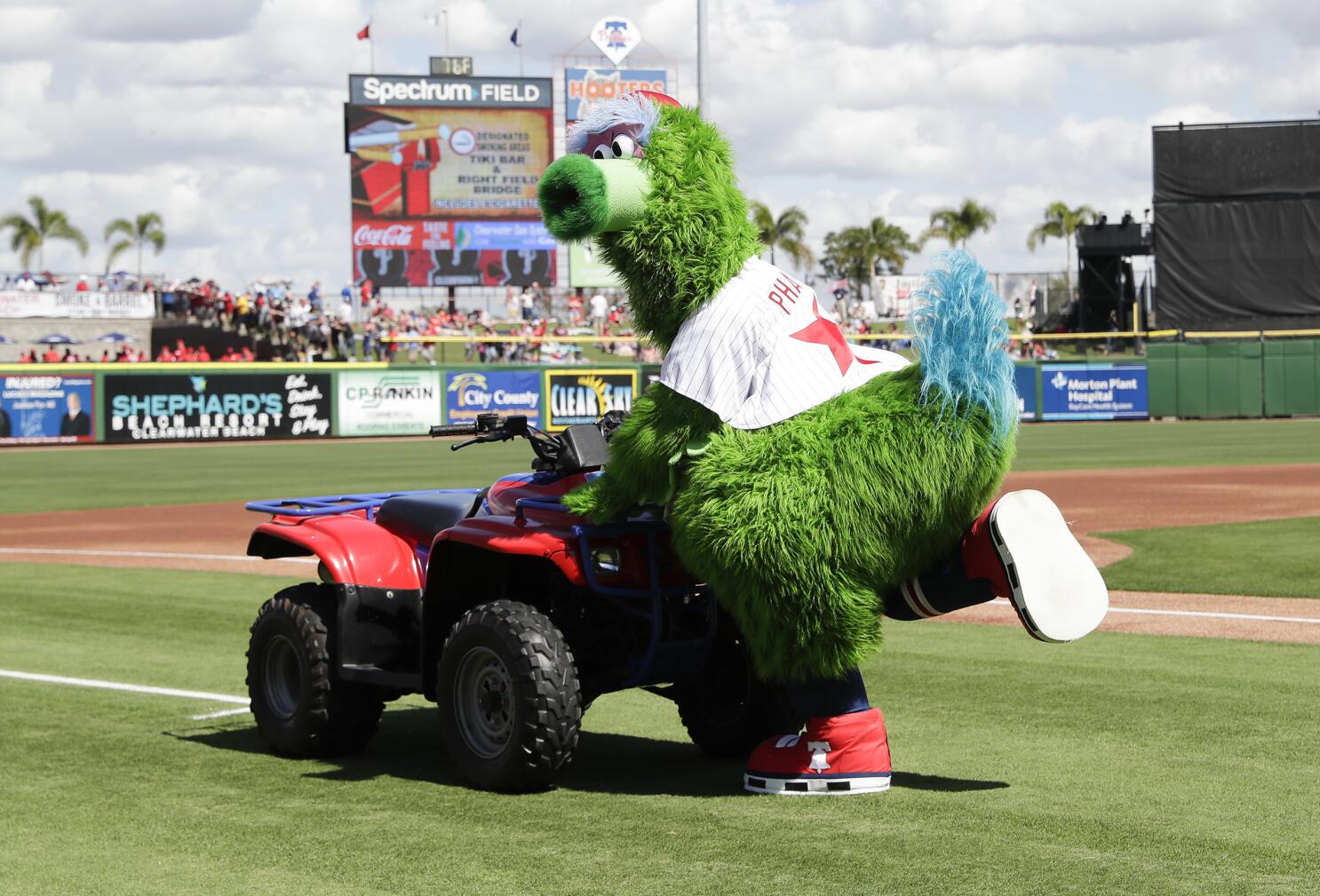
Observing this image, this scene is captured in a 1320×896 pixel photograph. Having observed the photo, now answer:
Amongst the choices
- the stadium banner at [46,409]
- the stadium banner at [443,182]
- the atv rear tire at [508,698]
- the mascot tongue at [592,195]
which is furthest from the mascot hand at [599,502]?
the stadium banner at [443,182]

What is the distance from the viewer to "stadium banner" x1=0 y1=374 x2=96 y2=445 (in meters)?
39.2

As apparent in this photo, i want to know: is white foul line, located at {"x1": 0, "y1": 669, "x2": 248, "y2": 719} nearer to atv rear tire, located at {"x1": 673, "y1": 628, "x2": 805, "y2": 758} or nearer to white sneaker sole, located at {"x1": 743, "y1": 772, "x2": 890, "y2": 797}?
atv rear tire, located at {"x1": 673, "y1": 628, "x2": 805, "y2": 758}

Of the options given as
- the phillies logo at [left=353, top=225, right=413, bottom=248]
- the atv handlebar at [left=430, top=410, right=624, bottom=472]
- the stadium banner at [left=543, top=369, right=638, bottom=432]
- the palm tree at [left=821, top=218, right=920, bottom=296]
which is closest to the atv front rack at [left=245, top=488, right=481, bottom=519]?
the atv handlebar at [left=430, top=410, right=624, bottom=472]

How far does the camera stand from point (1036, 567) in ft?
17.0

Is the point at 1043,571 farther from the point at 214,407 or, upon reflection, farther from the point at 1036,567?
the point at 214,407

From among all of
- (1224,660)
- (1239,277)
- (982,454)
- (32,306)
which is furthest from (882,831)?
(32,306)

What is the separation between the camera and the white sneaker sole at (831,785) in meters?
5.52

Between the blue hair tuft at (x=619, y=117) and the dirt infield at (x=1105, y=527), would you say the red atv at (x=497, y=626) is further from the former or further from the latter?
the dirt infield at (x=1105, y=527)

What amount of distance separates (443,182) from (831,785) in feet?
191

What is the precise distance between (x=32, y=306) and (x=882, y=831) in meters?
60.4

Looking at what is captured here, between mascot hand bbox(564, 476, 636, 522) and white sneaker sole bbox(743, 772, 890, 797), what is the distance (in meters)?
1.08

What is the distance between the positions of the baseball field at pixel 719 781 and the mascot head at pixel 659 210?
1772 mm

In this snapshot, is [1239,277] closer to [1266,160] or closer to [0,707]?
[1266,160]

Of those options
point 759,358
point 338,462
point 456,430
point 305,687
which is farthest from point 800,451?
point 338,462
